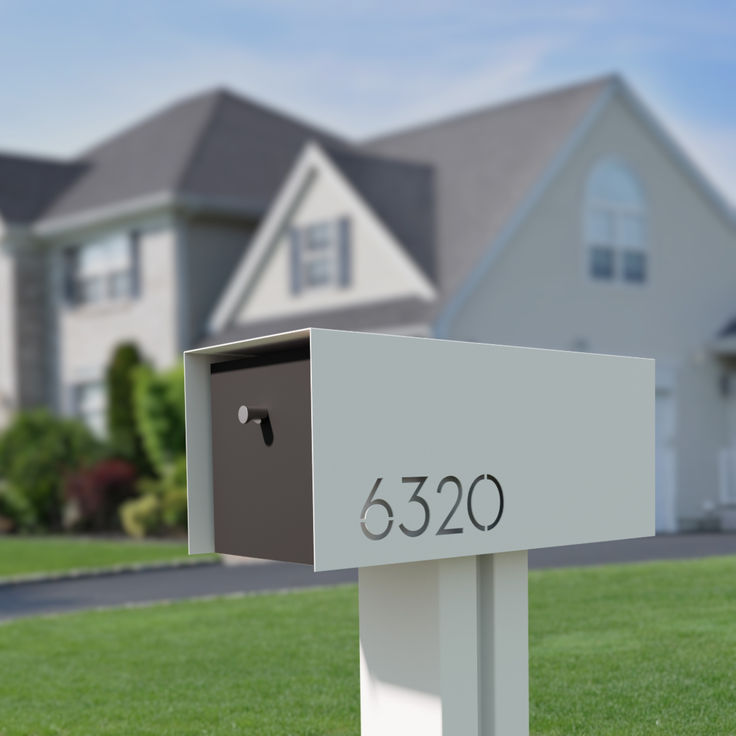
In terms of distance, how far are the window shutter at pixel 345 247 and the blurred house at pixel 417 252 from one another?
30mm

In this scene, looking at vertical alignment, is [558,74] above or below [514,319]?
above

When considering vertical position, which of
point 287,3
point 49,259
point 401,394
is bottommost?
point 401,394

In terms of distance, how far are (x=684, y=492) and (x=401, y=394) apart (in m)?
19.0

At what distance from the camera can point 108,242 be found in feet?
82.7

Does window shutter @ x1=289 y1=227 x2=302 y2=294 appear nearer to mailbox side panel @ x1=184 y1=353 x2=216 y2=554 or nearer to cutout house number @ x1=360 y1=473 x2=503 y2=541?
mailbox side panel @ x1=184 y1=353 x2=216 y2=554

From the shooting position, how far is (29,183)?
89.2 feet

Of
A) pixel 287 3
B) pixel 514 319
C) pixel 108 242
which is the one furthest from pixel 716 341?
pixel 108 242

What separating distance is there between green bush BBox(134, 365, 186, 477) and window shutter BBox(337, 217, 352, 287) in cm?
365

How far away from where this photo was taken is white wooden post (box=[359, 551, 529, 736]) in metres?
4.16

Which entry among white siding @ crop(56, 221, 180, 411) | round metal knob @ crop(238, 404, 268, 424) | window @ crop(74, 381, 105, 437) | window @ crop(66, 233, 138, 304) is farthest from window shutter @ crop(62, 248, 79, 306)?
round metal knob @ crop(238, 404, 268, 424)

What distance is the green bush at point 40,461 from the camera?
2322cm

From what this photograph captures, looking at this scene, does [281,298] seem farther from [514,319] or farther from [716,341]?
[716,341]

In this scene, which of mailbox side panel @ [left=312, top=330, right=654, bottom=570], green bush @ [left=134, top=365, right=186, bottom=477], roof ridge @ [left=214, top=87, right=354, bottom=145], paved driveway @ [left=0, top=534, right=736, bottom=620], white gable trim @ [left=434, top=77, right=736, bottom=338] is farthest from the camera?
roof ridge @ [left=214, top=87, right=354, bottom=145]

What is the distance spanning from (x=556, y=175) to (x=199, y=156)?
27.4 feet
